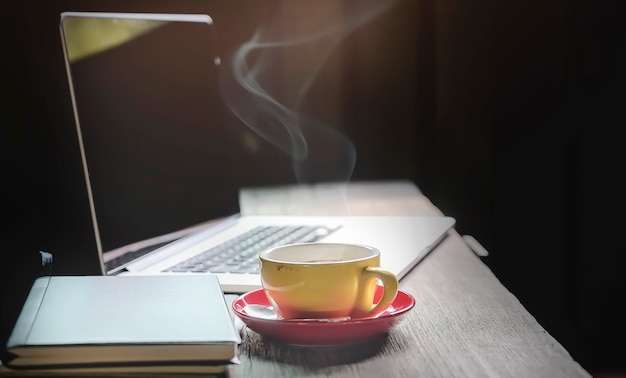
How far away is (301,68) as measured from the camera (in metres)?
2.41

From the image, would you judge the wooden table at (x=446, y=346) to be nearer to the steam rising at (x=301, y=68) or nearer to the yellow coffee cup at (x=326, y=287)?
the yellow coffee cup at (x=326, y=287)

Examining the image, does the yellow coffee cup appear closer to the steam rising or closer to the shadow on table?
the shadow on table

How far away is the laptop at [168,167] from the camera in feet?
2.66

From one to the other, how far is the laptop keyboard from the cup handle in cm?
23

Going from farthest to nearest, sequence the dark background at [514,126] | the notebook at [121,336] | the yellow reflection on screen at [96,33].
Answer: the dark background at [514,126] < the yellow reflection on screen at [96,33] < the notebook at [121,336]

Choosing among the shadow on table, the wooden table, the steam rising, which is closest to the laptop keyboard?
the wooden table

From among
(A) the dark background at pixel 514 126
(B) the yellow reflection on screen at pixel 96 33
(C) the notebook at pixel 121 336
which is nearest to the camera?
(C) the notebook at pixel 121 336

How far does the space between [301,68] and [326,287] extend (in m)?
1.87

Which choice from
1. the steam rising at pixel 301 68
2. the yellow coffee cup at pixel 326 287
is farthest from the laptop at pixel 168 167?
the steam rising at pixel 301 68

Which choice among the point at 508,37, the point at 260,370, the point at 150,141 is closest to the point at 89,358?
the point at 260,370

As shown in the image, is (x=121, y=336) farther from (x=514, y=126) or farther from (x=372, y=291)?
(x=514, y=126)

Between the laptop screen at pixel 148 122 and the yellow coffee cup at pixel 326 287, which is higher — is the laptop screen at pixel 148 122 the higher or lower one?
the higher one

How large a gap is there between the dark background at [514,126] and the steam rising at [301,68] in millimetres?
46

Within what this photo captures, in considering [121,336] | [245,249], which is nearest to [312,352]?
[121,336]
